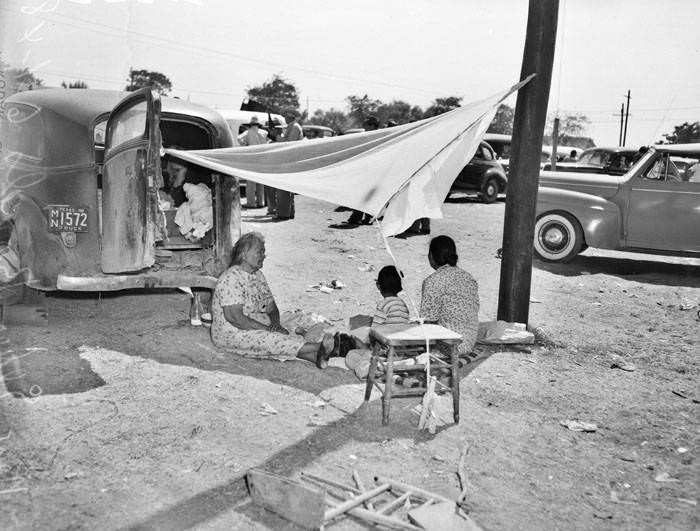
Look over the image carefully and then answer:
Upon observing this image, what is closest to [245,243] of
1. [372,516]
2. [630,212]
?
[372,516]

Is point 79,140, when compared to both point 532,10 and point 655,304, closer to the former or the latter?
point 532,10

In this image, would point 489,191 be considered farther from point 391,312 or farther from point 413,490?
point 413,490

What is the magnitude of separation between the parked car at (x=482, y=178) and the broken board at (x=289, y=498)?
1418cm

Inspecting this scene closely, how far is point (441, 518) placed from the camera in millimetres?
2994

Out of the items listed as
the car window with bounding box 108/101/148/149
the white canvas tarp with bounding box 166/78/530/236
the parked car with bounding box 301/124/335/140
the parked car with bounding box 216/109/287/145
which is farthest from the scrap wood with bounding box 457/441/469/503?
the parked car with bounding box 301/124/335/140

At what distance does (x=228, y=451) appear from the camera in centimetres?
375

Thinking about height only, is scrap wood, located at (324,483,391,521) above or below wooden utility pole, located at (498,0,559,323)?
below

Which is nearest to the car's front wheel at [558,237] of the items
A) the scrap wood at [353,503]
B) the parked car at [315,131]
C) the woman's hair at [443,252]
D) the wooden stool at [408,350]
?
the woman's hair at [443,252]

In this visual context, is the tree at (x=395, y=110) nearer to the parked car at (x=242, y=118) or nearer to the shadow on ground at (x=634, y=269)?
the parked car at (x=242, y=118)

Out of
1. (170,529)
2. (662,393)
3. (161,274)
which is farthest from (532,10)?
(170,529)

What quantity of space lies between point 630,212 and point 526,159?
4215 mm

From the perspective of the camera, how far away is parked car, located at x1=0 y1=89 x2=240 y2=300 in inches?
198

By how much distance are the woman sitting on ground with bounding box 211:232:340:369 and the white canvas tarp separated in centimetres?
62

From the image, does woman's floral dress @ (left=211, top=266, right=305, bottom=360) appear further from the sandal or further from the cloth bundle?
the cloth bundle
